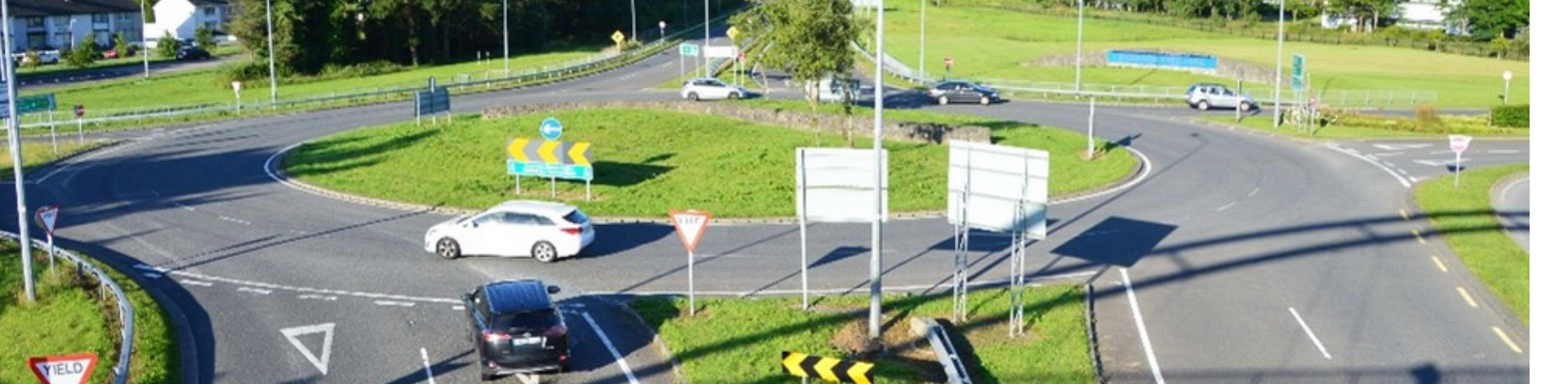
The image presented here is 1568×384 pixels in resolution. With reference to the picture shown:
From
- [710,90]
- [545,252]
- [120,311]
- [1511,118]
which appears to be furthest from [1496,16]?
[120,311]

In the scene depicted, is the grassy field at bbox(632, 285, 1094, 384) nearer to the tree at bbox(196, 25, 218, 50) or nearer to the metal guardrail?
the metal guardrail

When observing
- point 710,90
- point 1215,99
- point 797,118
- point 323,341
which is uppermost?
point 710,90

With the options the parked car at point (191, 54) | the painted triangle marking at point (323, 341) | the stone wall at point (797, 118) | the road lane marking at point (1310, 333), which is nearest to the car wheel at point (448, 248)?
the painted triangle marking at point (323, 341)

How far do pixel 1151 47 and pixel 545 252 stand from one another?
84537mm

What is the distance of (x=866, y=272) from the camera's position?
1193 inches

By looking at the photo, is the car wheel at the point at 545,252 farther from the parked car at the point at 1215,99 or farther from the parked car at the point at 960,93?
the parked car at the point at 1215,99

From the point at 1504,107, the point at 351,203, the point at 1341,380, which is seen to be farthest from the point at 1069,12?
the point at 1341,380

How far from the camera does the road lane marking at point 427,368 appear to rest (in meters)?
22.3

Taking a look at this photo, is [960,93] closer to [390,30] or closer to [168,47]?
[390,30]

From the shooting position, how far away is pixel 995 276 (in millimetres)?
29750

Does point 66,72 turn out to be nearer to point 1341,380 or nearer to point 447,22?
point 447,22

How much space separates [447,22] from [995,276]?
277ft

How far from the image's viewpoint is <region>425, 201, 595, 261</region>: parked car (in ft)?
103

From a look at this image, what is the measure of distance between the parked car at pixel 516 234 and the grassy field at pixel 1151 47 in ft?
186
